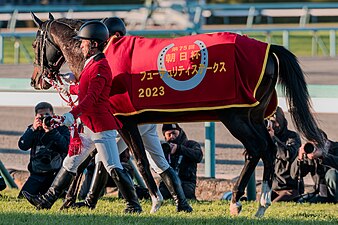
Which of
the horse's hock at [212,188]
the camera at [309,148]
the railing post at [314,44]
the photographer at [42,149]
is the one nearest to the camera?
the camera at [309,148]

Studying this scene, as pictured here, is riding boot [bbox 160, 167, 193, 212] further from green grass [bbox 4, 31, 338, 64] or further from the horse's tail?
green grass [bbox 4, 31, 338, 64]

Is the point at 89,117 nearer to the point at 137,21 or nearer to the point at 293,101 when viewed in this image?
the point at 293,101

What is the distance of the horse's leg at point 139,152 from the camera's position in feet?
29.4

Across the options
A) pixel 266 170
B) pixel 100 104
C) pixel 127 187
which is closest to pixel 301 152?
pixel 266 170

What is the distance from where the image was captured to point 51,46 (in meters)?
9.54

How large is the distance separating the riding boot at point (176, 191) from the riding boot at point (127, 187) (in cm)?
51

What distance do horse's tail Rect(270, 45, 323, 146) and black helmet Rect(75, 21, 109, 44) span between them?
61.3 inches

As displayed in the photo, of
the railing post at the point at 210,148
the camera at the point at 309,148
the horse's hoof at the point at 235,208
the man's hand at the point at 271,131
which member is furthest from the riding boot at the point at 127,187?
the railing post at the point at 210,148

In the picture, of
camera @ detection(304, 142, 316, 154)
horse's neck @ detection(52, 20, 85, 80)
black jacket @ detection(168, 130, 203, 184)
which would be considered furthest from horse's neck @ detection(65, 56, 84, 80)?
camera @ detection(304, 142, 316, 154)

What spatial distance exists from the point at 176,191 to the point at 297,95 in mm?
1418

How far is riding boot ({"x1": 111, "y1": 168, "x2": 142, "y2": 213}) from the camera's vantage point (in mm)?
8641

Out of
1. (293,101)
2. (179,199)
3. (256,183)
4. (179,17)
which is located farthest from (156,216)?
(179,17)

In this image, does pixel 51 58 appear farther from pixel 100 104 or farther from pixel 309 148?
pixel 309 148

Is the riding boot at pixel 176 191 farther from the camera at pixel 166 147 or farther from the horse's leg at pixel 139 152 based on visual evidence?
the camera at pixel 166 147
